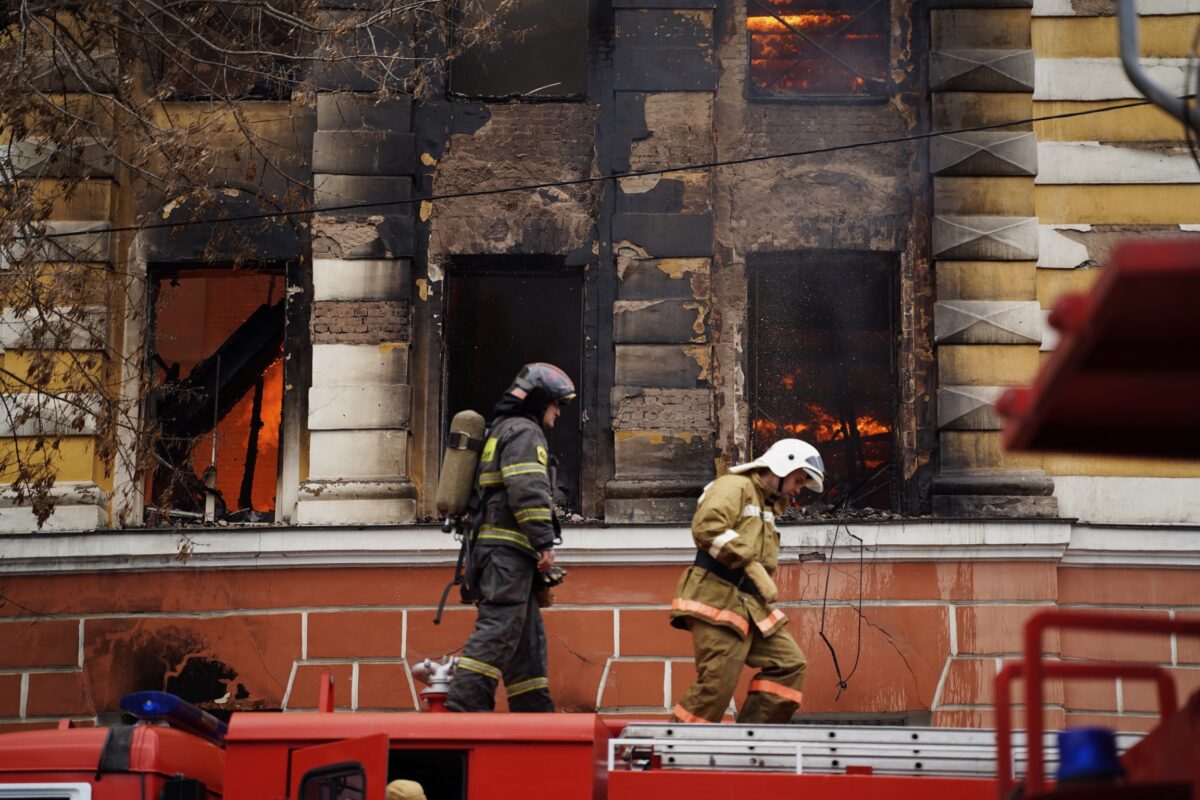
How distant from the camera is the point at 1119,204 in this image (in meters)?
12.4

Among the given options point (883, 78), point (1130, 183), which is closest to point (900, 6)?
point (883, 78)

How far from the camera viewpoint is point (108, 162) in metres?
12.2

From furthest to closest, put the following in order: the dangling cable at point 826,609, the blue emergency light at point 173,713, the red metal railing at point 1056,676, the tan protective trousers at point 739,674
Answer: the dangling cable at point 826,609, the tan protective trousers at point 739,674, the blue emergency light at point 173,713, the red metal railing at point 1056,676

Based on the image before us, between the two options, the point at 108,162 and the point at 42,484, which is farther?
the point at 108,162

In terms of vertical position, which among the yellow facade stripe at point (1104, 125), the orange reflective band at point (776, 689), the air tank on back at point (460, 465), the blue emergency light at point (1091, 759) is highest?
the yellow facade stripe at point (1104, 125)

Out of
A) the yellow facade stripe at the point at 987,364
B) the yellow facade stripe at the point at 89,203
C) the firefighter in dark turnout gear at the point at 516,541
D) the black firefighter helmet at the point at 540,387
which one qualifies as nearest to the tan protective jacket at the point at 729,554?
the firefighter in dark turnout gear at the point at 516,541

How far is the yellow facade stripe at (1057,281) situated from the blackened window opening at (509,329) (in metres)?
3.58

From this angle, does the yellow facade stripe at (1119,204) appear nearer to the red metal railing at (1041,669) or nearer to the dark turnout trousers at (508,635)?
the dark turnout trousers at (508,635)

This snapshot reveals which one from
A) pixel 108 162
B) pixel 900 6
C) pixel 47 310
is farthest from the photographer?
pixel 900 6

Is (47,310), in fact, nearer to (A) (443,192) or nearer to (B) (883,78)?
(A) (443,192)

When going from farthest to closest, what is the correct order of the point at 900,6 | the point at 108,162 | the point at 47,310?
1. the point at 900,6
2. the point at 108,162
3. the point at 47,310

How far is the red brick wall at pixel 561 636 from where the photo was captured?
38.6 feet

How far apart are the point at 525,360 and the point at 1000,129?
413 centimetres

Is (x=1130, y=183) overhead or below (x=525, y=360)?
overhead
